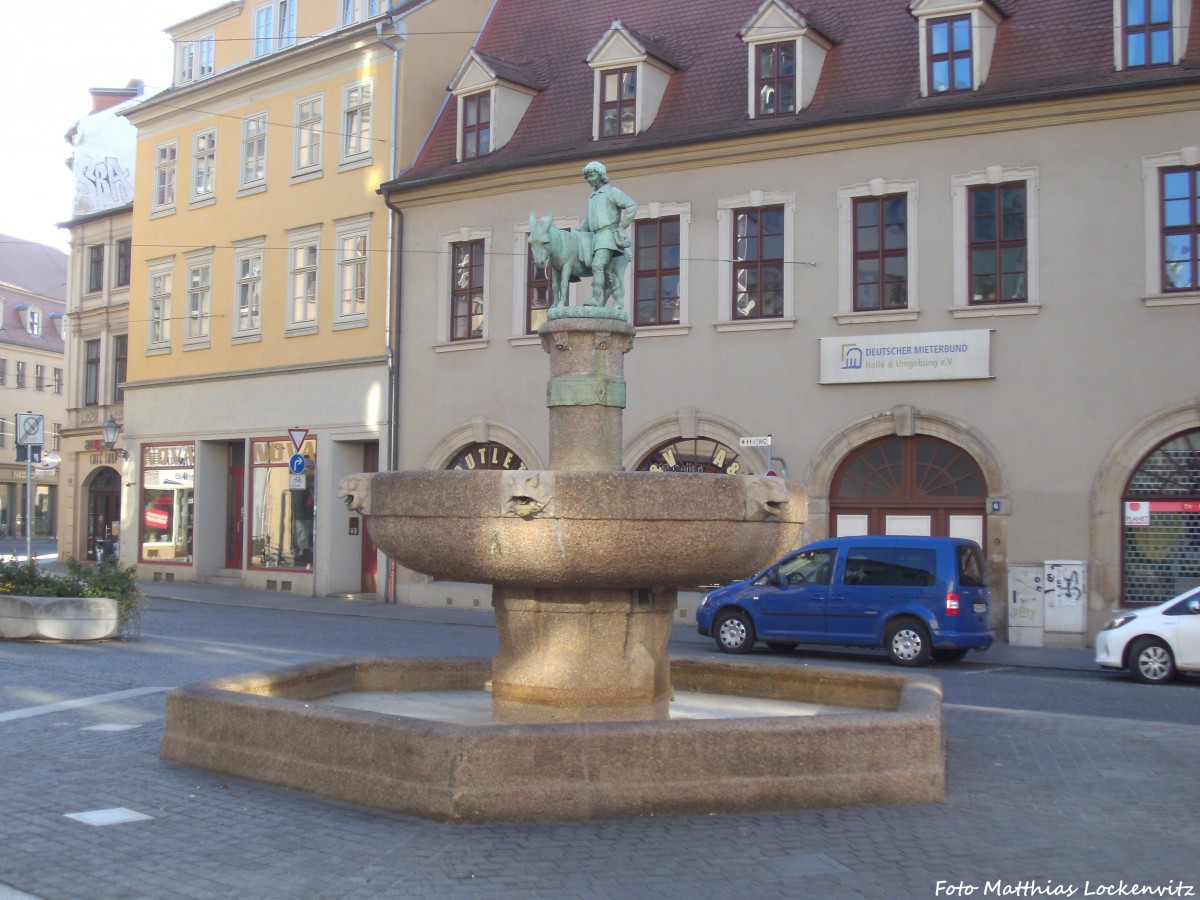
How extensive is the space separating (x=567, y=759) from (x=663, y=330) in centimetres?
1806

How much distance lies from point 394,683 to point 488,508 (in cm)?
383

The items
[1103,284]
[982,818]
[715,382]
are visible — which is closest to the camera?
[982,818]

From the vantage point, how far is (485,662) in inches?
434

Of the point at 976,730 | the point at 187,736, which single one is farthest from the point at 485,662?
the point at 976,730

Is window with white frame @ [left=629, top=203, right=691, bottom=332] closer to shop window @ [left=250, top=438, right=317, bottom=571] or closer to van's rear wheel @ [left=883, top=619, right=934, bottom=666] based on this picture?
van's rear wheel @ [left=883, top=619, right=934, bottom=666]

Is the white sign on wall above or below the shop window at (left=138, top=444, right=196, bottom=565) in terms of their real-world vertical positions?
above

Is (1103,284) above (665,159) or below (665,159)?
below

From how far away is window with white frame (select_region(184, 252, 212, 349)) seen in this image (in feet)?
110

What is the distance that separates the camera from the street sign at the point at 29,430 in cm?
2072

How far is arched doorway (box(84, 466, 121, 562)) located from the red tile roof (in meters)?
16.4

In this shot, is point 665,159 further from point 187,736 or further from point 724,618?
point 187,736

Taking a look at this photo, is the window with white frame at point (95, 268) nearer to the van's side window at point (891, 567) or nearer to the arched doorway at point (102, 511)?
the arched doorway at point (102, 511)

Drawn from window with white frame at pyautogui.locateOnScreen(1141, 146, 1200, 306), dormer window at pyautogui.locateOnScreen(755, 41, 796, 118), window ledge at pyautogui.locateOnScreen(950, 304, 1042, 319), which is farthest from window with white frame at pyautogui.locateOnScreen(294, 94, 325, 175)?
window with white frame at pyautogui.locateOnScreen(1141, 146, 1200, 306)

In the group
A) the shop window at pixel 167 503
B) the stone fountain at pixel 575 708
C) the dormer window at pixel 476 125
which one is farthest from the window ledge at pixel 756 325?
the shop window at pixel 167 503
